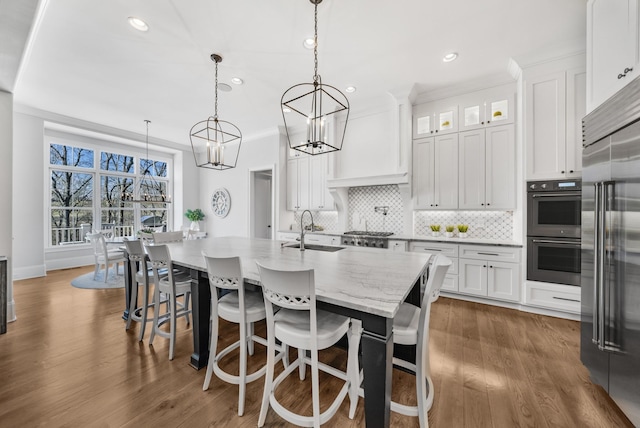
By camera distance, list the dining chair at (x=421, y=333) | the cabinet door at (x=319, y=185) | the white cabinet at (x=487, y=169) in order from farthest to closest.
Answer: the cabinet door at (x=319, y=185) → the white cabinet at (x=487, y=169) → the dining chair at (x=421, y=333)

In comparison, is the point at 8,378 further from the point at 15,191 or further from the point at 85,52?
the point at 15,191

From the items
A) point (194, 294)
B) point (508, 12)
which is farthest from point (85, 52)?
point (508, 12)

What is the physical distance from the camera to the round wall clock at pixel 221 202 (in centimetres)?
648

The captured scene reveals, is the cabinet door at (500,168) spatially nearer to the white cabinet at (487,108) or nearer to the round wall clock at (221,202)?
the white cabinet at (487,108)

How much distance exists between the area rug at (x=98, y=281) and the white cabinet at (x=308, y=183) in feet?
10.8

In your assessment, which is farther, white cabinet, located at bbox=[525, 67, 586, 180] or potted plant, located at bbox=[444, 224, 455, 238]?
potted plant, located at bbox=[444, 224, 455, 238]

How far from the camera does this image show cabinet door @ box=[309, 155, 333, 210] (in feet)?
15.7

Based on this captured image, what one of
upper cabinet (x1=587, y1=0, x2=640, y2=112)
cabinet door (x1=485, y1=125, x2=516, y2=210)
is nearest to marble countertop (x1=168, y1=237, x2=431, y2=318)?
upper cabinet (x1=587, y1=0, x2=640, y2=112)

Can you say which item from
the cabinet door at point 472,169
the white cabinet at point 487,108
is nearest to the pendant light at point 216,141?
A: the cabinet door at point 472,169

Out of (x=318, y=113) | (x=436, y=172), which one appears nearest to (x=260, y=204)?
(x=318, y=113)

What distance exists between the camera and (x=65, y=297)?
3.57 meters

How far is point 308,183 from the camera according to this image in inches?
198

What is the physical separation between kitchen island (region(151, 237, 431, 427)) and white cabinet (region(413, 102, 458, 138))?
244 cm

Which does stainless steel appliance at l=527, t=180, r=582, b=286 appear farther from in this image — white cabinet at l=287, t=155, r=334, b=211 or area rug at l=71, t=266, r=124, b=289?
area rug at l=71, t=266, r=124, b=289
